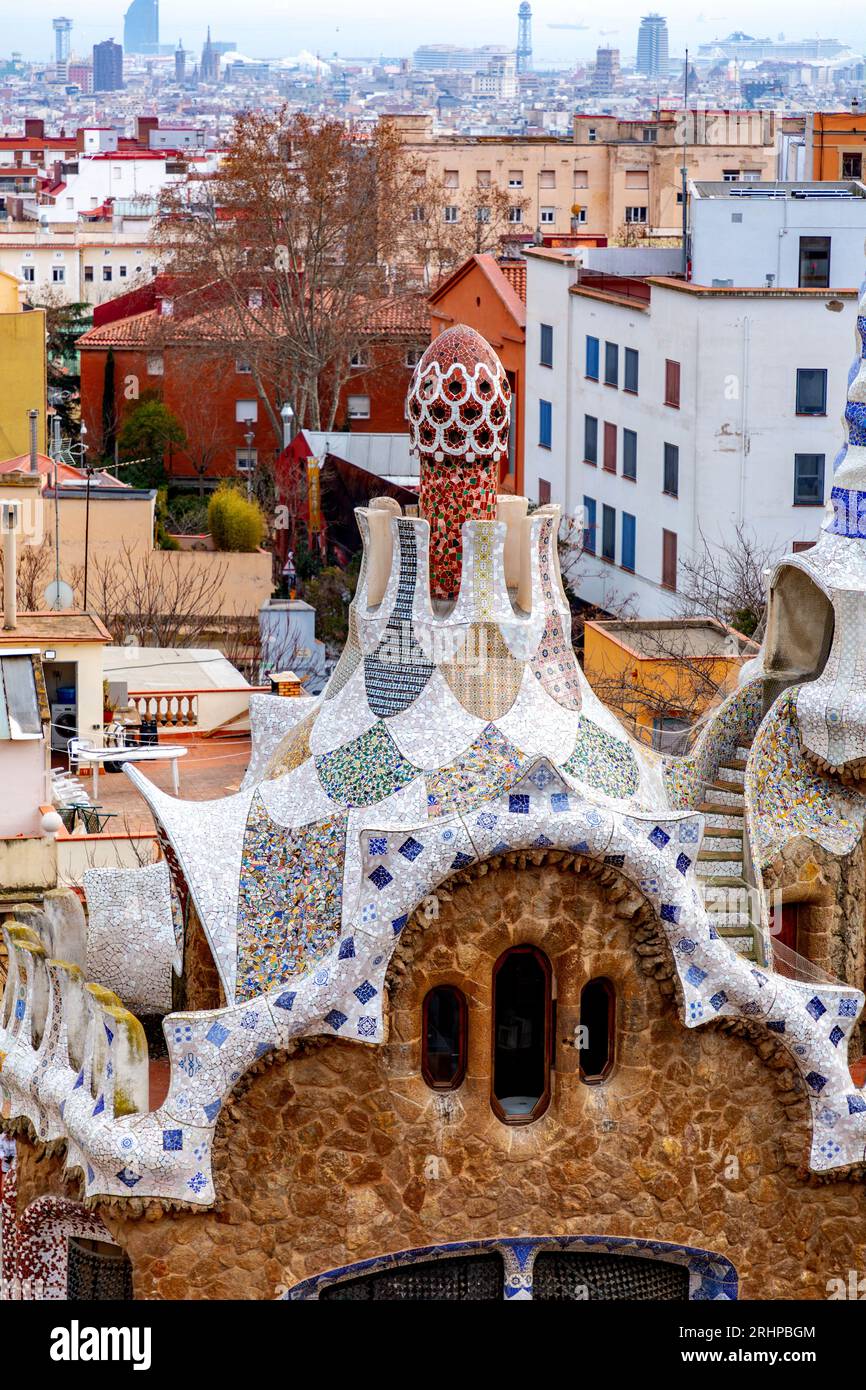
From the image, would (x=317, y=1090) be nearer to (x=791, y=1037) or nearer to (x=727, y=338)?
(x=791, y=1037)

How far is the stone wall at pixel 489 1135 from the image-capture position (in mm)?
14844

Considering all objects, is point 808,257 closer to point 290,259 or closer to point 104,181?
point 290,259

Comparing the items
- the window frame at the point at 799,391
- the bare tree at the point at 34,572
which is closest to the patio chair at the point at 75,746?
the bare tree at the point at 34,572

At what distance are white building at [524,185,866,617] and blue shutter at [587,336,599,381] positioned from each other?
2.1 inches

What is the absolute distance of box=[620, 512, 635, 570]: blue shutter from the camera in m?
50.7

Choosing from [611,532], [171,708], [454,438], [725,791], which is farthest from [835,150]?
[454,438]

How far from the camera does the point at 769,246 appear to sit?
4797 cm

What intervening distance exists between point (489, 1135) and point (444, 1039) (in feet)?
1.76

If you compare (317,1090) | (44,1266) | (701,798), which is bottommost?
(44,1266)

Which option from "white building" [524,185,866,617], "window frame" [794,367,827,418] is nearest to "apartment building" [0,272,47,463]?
"white building" [524,185,866,617]

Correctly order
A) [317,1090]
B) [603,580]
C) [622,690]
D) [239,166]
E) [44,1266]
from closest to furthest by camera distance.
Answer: [317,1090]
[44,1266]
[622,690]
[603,580]
[239,166]

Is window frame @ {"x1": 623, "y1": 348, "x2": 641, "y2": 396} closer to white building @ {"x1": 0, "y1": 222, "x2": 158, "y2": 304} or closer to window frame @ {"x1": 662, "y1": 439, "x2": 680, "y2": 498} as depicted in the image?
window frame @ {"x1": 662, "y1": 439, "x2": 680, "y2": 498}
